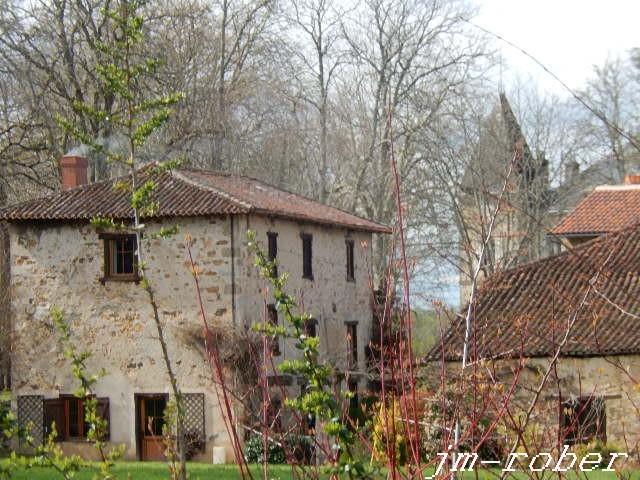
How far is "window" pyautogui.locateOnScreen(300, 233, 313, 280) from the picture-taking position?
29297mm

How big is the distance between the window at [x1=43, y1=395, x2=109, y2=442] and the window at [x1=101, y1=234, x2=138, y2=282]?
2.63 metres

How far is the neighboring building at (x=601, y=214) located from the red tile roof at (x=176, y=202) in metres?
6.56

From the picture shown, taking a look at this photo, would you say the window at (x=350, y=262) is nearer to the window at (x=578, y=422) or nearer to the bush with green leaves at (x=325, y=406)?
the window at (x=578, y=422)

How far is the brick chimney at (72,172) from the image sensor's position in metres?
30.6

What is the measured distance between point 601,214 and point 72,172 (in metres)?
13.5

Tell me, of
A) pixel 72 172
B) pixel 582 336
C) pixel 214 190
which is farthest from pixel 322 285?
pixel 582 336

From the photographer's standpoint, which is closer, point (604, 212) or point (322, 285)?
point (322, 285)

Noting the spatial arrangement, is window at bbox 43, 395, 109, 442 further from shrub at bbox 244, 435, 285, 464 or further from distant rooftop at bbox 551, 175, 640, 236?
distant rooftop at bbox 551, 175, 640, 236

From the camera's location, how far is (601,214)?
33094 millimetres

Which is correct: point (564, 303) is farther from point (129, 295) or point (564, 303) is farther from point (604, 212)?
point (604, 212)

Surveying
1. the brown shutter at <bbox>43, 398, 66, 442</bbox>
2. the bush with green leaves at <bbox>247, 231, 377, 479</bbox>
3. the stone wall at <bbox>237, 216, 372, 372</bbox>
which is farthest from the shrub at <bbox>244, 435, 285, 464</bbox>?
the bush with green leaves at <bbox>247, 231, 377, 479</bbox>

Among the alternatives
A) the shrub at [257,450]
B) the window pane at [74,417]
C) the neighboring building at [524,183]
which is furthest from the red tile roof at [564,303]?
the neighboring building at [524,183]

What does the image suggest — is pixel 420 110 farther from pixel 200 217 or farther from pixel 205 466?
pixel 205 466

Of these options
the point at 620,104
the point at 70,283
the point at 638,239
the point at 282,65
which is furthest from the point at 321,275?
the point at 620,104
